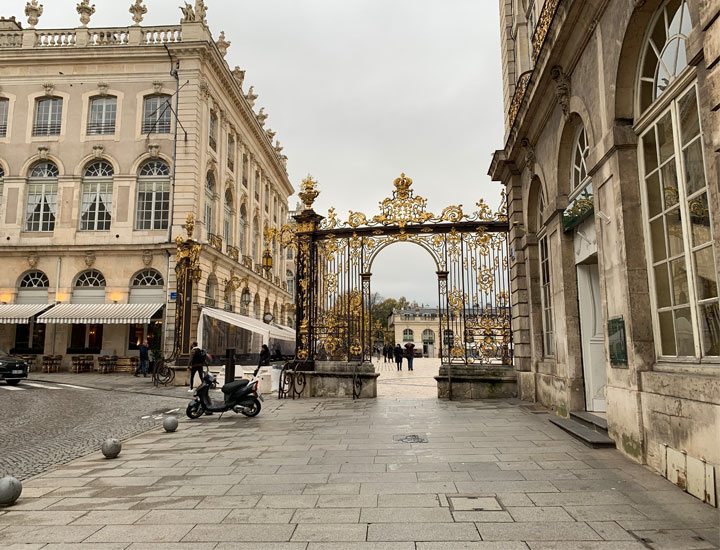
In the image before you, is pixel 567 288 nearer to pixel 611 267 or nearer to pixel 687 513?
pixel 611 267

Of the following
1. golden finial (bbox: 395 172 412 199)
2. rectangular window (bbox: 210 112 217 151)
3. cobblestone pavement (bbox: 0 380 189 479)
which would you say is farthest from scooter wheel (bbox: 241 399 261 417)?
rectangular window (bbox: 210 112 217 151)

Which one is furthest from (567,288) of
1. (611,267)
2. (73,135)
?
(73,135)

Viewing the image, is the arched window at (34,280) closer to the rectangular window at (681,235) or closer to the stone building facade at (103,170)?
the stone building facade at (103,170)

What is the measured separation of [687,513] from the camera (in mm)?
4148

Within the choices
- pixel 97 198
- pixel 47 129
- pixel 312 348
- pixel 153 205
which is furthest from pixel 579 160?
pixel 47 129

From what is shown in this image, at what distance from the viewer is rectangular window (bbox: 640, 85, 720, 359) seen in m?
4.76

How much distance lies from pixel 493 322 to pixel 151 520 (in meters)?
9.81

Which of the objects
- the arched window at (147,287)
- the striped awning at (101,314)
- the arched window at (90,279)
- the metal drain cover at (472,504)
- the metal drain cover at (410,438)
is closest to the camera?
the metal drain cover at (472,504)

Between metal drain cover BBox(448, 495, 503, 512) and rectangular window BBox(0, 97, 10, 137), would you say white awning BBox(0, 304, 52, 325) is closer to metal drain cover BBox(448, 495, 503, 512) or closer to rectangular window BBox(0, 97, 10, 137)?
rectangular window BBox(0, 97, 10, 137)

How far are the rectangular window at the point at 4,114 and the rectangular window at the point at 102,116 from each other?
424 centimetres

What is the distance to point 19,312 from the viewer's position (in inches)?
917

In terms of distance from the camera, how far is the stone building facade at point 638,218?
4.62m

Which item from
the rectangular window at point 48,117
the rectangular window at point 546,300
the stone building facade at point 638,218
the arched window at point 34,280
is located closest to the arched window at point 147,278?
the arched window at point 34,280

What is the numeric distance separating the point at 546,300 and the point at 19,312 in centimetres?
2251
